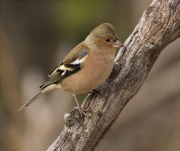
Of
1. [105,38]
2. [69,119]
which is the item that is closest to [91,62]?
[105,38]

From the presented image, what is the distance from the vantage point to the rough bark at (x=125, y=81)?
3508mm

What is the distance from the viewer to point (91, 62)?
3781 millimetres

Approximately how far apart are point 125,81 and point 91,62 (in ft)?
1.44

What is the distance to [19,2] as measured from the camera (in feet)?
27.8

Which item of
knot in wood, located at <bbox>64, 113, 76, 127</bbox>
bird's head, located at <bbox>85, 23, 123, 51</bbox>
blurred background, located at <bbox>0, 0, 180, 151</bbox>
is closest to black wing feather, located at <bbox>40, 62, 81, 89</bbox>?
bird's head, located at <bbox>85, 23, 123, 51</bbox>

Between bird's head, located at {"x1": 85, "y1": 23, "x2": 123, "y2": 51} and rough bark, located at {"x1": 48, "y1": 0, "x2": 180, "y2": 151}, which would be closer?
rough bark, located at {"x1": 48, "y1": 0, "x2": 180, "y2": 151}

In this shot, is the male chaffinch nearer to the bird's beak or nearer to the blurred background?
the bird's beak

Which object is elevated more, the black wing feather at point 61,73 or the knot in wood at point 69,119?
the black wing feather at point 61,73

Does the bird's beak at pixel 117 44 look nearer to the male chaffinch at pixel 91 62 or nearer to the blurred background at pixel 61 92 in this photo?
the male chaffinch at pixel 91 62

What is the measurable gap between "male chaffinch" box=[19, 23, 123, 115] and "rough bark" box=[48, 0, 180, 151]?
15cm

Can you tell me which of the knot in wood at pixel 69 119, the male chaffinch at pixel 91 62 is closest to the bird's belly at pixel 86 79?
the male chaffinch at pixel 91 62

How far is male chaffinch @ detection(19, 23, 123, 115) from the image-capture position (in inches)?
145

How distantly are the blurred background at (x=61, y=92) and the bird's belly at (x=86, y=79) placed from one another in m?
1.63

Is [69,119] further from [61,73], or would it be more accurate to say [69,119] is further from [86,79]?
[61,73]
